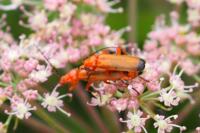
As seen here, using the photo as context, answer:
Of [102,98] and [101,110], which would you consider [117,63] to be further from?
[101,110]

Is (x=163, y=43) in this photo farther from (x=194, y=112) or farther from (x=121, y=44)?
(x=194, y=112)

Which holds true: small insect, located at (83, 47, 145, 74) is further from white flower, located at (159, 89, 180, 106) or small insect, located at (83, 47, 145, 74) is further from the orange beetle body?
white flower, located at (159, 89, 180, 106)

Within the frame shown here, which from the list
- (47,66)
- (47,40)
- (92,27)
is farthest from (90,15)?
(47,66)

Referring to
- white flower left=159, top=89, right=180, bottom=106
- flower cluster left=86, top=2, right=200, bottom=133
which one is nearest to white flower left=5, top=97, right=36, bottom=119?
flower cluster left=86, top=2, right=200, bottom=133

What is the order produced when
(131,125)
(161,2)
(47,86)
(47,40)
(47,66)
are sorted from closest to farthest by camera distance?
(131,125), (47,66), (47,40), (47,86), (161,2)

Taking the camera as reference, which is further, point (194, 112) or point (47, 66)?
point (194, 112)

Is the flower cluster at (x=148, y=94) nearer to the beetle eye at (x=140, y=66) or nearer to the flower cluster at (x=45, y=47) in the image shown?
the beetle eye at (x=140, y=66)
